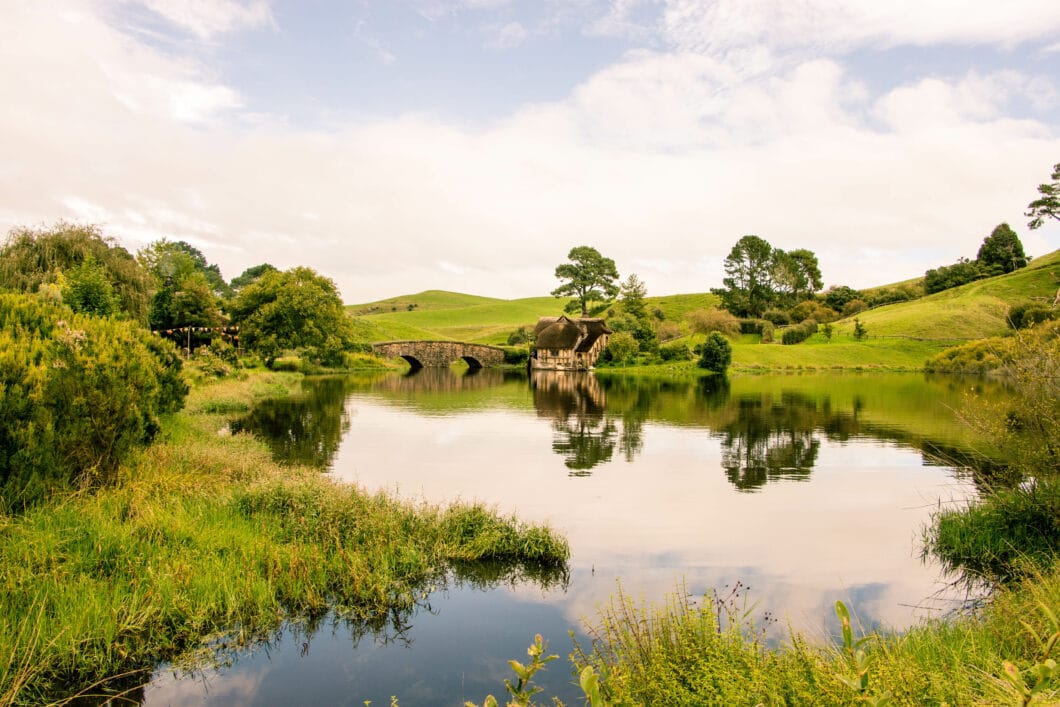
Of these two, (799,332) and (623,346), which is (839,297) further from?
(623,346)

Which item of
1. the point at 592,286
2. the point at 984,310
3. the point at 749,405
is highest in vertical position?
the point at 592,286

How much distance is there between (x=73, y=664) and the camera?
24.8 feet

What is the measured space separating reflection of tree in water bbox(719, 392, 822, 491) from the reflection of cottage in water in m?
44.8

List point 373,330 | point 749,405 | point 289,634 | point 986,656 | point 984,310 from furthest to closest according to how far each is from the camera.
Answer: point 373,330, point 984,310, point 749,405, point 289,634, point 986,656

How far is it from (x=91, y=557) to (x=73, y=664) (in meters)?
2.11

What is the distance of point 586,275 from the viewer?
105 metres

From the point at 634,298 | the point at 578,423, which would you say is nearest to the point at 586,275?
the point at 634,298

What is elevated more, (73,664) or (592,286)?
(592,286)

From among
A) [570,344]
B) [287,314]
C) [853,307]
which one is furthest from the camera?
[853,307]

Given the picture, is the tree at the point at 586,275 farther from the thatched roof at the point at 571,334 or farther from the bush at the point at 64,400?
the bush at the point at 64,400

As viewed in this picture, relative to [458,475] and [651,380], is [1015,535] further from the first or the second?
[651,380]

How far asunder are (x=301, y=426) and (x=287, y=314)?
3819cm

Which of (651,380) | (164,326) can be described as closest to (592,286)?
(651,380)

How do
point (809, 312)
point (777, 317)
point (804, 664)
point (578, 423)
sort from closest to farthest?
point (804, 664), point (578, 423), point (777, 317), point (809, 312)
